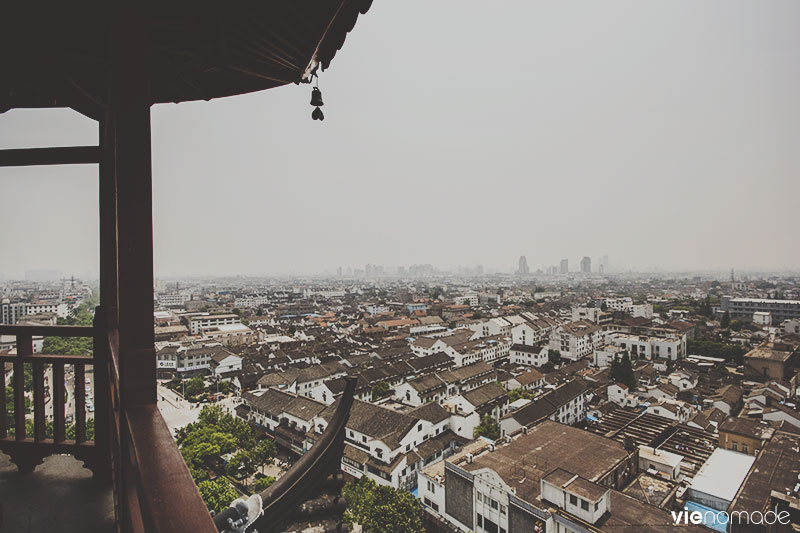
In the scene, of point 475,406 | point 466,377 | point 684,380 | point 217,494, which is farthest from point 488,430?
point 684,380

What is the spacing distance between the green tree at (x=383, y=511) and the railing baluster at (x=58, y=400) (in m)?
4.39

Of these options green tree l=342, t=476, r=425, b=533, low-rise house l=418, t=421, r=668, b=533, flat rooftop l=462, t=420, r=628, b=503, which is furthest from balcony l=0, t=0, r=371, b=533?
flat rooftop l=462, t=420, r=628, b=503

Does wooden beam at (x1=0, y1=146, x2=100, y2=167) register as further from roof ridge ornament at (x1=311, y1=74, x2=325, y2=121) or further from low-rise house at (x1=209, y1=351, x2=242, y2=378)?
low-rise house at (x1=209, y1=351, x2=242, y2=378)

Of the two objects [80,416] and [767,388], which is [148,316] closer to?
[80,416]

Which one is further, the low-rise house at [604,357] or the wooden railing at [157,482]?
the low-rise house at [604,357]

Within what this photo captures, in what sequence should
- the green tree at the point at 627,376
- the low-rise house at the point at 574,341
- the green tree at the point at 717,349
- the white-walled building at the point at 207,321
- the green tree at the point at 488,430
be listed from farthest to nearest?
1. the white-walled building at the point at 207,321
2. the low-rise house at the point at 574,341
3. the green tree at the point at 717,349
4. the green tree at the point at 627,376
5. the green tree at the point at 488,430

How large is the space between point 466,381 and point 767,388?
890 cm

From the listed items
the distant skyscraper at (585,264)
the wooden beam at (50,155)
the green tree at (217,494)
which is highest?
the wooden beam at (50,155)

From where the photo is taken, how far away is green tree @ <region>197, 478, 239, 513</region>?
234 inches

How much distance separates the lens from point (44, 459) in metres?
2.03

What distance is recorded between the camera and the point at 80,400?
1864 mm

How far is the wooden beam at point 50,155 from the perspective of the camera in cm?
169

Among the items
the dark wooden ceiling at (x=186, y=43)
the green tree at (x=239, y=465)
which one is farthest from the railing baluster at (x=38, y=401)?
the green tree at (x=239, y=465)

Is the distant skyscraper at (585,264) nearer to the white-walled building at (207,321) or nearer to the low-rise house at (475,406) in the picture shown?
the white-walled building at (207,321)
